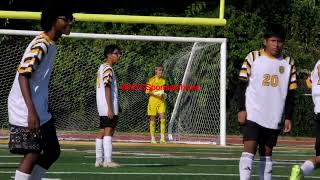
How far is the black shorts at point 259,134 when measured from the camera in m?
10.6

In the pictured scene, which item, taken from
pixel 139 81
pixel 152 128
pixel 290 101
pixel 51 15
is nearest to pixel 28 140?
pixel 51 15

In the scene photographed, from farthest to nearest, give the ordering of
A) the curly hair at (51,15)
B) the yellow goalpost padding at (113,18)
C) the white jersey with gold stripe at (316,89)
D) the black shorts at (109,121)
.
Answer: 1. the yellow goalpost padding at (113,18)
2. the black shorts at (109,121)
3. the white jersey with gold stripe at (316,89)
4. the curly hair at (51,15)

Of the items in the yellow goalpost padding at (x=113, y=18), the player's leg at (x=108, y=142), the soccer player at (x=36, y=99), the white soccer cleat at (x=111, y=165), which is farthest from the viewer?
the yellow goalpost padding at (x=113, y=18)

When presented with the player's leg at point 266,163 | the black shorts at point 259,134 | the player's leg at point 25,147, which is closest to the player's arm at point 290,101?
the black shorts at point 259,134

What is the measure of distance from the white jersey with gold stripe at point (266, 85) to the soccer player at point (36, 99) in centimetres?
275

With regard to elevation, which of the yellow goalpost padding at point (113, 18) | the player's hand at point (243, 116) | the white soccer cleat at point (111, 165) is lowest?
→ the white soccer cleat at point (111, 165)

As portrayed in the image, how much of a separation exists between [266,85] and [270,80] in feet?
0.22

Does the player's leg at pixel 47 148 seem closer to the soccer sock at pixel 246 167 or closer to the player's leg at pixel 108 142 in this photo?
the soccer sock at pixel 246 167

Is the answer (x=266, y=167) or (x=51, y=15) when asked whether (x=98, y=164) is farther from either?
(x=51, y=15)

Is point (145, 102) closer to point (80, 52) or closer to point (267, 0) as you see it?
point (80, 52)

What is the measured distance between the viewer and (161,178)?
39.9ft

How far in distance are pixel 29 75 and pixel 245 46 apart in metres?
20.0

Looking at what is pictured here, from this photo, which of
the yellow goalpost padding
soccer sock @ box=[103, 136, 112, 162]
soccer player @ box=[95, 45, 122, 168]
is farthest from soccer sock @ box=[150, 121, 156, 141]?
soccer sock @ box=[103, 136, 112, 162]

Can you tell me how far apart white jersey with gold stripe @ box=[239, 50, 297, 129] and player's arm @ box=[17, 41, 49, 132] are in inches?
117
